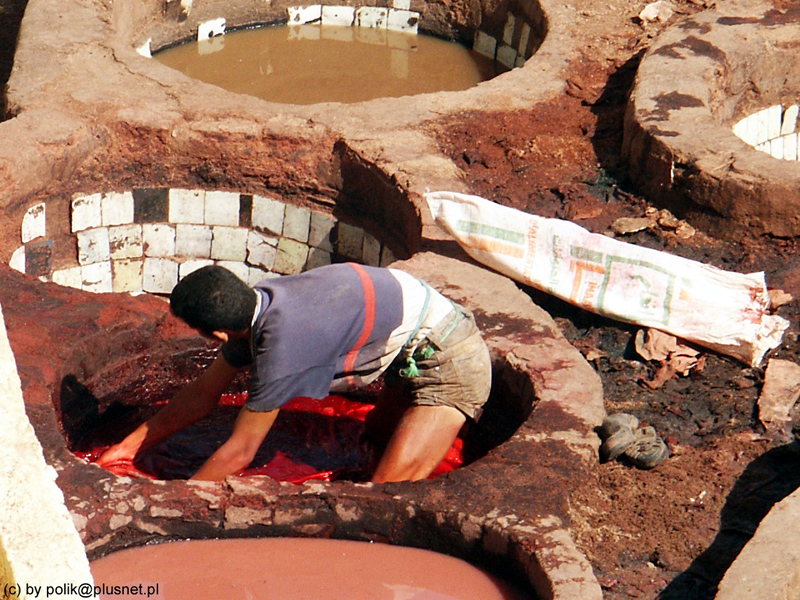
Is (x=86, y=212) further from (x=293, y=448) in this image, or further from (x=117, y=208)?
(x=293, y=448)

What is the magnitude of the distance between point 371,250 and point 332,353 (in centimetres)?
232

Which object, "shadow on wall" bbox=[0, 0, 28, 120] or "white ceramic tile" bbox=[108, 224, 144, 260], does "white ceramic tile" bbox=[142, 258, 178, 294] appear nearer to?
"white ceramic tile" bbox=[108, 224, 144, 260]

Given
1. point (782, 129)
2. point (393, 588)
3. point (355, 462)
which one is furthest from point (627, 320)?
point (782, 129)

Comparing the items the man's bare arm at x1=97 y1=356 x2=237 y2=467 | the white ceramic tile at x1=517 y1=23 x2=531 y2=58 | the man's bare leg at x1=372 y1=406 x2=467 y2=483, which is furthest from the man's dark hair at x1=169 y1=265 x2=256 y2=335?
the white ceramic tile at x1=517 y1=23 x2=531 y2=58

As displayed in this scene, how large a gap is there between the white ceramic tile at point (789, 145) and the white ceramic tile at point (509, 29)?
222 cm

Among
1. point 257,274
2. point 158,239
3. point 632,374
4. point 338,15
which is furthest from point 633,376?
point 338,15

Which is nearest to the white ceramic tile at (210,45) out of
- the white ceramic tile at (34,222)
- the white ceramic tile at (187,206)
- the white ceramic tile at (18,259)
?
the white ceramic tile at (187,206)

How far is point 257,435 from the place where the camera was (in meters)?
3.37

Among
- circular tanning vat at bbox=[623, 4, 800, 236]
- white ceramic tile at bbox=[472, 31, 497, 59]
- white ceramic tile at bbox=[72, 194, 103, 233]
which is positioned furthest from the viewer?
white ceramic tile at bbox=[472, 31, 497, 59]

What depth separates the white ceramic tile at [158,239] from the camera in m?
5.71

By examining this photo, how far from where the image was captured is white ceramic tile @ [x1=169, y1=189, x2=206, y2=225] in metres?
5.66

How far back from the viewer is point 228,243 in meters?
5.86

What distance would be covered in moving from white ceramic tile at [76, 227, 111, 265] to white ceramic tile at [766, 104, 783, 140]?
4.05m

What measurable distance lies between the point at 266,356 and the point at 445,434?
0.90 m
